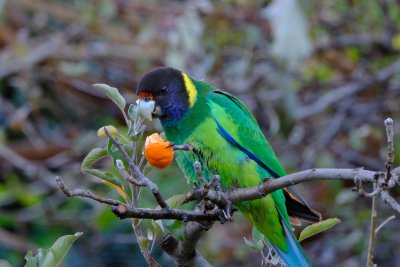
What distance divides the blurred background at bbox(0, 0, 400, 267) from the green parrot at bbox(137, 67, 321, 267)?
3.48 feet

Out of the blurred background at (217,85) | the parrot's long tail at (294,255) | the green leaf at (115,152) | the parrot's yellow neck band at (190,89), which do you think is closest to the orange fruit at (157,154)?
the green leaf at (115,152)

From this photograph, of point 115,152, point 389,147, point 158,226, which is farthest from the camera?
point 158,226

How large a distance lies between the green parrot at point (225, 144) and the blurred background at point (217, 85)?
1.06 m

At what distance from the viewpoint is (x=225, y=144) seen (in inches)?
87.5

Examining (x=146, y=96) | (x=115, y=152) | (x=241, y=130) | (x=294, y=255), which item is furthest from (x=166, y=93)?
(x=115, y=152)

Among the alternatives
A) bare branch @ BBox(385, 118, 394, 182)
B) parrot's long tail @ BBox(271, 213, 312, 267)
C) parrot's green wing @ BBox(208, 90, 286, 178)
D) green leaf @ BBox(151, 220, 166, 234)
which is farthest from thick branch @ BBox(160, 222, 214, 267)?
parrot's green wing @ BBox(208, 90, 286, 178)

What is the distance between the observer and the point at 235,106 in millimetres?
2365

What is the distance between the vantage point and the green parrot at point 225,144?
2150 mm

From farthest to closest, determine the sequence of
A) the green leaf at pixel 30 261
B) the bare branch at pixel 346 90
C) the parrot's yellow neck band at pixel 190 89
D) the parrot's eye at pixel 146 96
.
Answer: the bare branch at pixel 346 90, the parrot's yellow neck band at pixel 190 89, the parrot's eye at pixel 146 96, the green leaf at pixel 30 261

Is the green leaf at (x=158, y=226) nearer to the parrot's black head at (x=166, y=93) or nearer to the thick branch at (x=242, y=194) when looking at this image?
the thick branch at (x=242, y=194)

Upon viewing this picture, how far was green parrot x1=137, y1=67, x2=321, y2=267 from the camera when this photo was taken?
7.06 ft

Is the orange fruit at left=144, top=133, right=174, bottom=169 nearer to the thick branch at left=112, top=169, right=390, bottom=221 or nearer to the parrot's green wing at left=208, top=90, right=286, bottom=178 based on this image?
the thick branch at left=112, top=169, right=390, bottom=221

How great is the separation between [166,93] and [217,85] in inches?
61.0

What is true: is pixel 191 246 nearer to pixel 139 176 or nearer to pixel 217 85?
pixel 139 176
